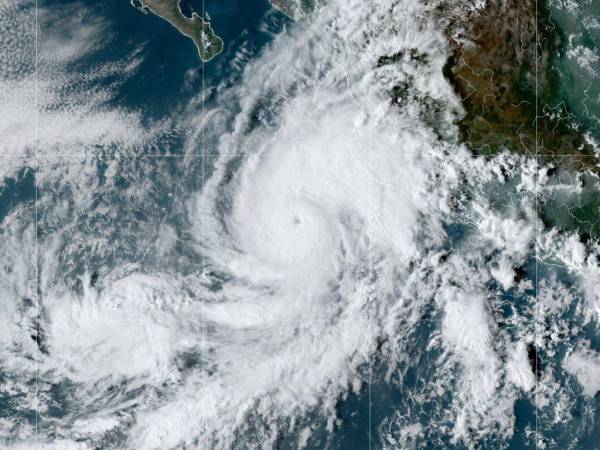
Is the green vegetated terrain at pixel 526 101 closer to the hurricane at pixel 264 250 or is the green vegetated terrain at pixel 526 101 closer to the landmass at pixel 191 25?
the hurricane at pixel 264 250

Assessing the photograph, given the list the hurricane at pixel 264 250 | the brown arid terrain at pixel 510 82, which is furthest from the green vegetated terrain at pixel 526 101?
the hurricane at pixel 264 250

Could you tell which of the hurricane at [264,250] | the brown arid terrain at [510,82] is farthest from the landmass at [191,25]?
the brown arid terrain at [510,82]

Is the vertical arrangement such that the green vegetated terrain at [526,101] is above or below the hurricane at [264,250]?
above

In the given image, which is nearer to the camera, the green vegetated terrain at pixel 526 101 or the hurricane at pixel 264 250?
the hurricane at pixel 264 250

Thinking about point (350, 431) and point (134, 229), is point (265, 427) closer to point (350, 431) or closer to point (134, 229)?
point (350, 431)

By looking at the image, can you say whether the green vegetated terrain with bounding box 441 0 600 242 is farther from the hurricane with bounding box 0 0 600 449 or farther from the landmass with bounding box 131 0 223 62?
the landmass with bounding box 131 0 223 62

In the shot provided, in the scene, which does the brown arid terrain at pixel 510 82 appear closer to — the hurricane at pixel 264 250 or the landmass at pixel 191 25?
the hurricane at pixel 264 250

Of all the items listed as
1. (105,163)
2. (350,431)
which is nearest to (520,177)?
(350,431)

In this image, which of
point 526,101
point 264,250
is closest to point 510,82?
point 526,101

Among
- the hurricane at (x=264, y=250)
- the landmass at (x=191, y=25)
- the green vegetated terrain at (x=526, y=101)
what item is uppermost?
the green vegetated terrain at (x=526, y=101)
